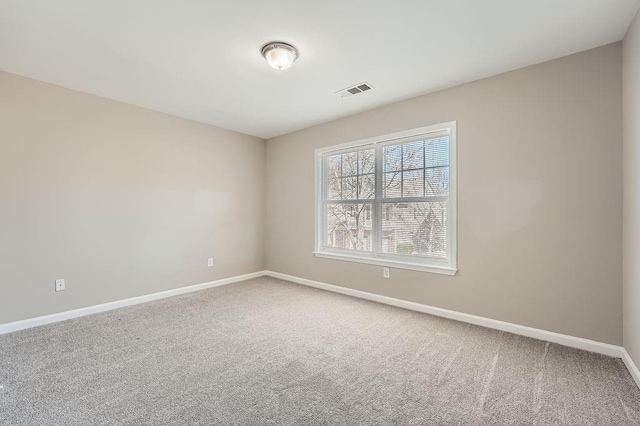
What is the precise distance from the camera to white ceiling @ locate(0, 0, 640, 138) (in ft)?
6.18

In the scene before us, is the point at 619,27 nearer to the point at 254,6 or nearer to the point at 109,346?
the point at 254,6

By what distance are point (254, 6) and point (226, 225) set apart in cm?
330

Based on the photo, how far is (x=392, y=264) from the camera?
138 inches

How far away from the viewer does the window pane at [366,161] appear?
383cm

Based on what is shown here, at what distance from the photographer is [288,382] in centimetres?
190

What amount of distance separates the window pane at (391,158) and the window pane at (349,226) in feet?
1.89

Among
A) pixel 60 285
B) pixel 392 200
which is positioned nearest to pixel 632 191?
pixel 392 200

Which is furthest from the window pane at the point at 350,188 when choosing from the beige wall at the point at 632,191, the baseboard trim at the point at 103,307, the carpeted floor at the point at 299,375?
the beige wall at the point at 632,191

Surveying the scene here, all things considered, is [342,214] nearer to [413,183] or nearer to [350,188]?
[350,188]

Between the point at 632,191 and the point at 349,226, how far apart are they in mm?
2795

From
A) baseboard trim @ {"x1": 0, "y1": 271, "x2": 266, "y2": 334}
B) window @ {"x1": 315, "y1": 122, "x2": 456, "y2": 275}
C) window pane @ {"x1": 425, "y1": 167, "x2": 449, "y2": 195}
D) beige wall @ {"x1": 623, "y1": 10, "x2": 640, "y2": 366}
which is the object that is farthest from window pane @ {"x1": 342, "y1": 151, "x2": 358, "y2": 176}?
beige wall @ {"x1": 623, "y1": 10, "x2": 640, "y2": 366}

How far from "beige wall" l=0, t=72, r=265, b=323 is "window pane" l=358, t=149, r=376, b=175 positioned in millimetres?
2089

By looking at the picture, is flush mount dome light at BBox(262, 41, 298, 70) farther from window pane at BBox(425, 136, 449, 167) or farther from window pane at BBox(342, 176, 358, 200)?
window pane at BBox(342, 176, 358, 200)

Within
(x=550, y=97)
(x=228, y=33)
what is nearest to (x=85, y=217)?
(x=228, y=33)
